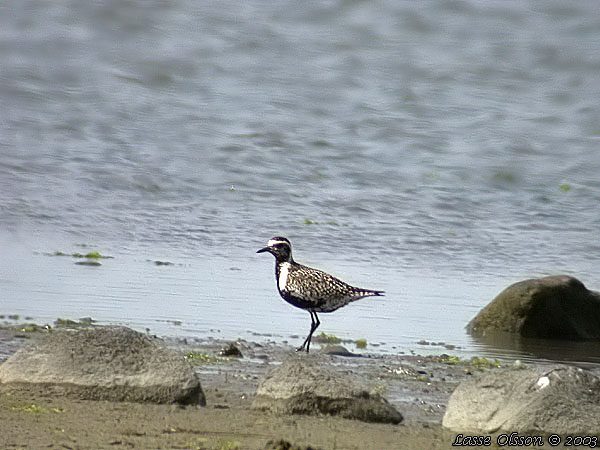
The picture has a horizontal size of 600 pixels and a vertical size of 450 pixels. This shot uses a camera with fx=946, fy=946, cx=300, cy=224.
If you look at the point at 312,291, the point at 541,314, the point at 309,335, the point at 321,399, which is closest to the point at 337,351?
the point at 309,335

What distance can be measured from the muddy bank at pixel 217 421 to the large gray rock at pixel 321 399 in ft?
0.20

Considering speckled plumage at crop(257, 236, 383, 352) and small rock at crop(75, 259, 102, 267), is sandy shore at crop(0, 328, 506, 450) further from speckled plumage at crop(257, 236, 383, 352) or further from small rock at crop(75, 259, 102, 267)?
small rock at crop(75, 259, 102, 267)

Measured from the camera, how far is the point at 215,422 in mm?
A: 4344

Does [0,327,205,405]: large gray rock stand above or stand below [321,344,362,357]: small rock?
above

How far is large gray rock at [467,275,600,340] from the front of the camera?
750 cm

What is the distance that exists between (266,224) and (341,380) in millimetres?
5604

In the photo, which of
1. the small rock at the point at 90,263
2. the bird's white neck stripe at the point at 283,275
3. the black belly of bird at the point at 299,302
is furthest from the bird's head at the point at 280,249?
the small rock at the point at 90,263

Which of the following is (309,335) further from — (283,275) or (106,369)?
(106,369)

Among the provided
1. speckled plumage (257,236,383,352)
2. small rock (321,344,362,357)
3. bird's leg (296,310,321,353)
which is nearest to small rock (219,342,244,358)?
bird's leg (296,310,321,353)

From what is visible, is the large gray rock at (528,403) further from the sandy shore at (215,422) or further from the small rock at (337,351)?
the small rock at (337,351)

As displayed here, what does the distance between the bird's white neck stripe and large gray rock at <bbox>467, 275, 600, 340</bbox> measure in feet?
5.00

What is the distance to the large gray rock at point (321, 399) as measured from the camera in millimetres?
4594

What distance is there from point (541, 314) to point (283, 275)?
7.23 ft

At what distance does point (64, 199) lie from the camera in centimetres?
1038
